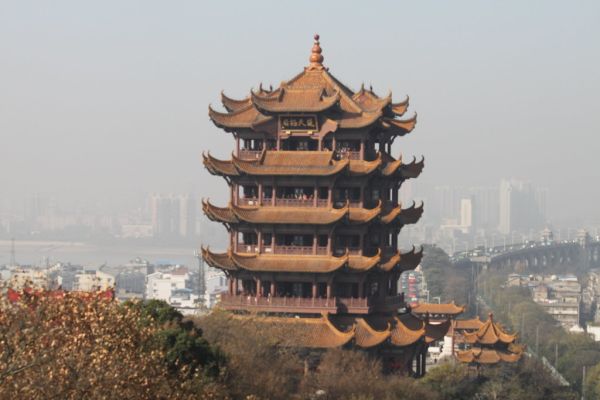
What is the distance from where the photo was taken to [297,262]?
43.0 metres

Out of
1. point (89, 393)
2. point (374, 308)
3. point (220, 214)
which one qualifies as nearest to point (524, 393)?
point (374, 308)

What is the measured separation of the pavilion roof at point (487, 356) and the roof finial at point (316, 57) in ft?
52.2

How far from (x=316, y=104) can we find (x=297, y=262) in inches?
169

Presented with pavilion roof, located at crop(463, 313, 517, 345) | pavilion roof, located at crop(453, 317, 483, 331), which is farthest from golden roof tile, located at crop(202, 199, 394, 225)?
pavilion roof, located at crop(453, 317, 483, 331)

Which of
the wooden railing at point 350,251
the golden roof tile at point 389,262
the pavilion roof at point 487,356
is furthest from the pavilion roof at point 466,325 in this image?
the wooden railing at point 350,251

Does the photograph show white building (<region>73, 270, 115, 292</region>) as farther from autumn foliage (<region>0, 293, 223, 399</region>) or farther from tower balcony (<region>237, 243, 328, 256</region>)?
tower balcony (<region>237, 243, 328, 256</region>)

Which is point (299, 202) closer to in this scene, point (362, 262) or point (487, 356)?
point (362, 262)

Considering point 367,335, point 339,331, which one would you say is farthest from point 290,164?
point 367,335

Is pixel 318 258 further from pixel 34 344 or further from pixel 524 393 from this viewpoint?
pixel 34 344

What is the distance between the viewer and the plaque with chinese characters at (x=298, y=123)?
144ft

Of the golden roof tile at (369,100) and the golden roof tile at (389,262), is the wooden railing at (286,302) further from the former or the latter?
the golden roof tile at (369,100)

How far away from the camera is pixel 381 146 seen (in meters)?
45.5

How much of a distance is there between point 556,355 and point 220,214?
146 ft

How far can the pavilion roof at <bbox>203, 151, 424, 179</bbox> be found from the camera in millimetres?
43031
